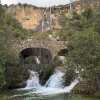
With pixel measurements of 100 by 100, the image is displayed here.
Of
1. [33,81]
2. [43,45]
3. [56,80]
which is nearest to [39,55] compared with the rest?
[43,45]

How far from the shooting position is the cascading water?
39.9m

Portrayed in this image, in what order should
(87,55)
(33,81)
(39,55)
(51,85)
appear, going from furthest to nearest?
(39,55) → (33,81) → (51,85) → (87,55)

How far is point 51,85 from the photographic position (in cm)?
4372

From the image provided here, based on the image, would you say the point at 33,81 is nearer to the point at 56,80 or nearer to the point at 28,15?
the point at 56,80

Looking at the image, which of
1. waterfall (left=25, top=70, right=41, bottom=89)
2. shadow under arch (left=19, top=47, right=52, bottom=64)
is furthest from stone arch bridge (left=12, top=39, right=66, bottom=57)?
waterfall (left=25, top=70, right=41, bottom=89)

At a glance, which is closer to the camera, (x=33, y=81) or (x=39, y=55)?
(x=33, y=81)

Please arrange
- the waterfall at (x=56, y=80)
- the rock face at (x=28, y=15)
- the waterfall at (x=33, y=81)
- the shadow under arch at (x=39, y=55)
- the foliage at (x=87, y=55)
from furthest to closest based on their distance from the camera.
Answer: the rock face at (x=28, y=15), the shadow under arch at (x=39, y=55), the waterfall at (x=33, y=81), the waterfall at (x=56, y=80), the foliage at (x=87, y=55)

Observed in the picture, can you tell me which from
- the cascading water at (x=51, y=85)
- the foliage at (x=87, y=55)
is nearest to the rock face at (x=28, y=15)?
the cascading water at (x=51, y=85)

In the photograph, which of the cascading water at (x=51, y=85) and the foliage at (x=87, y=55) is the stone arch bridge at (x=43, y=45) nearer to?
the cascading water at (x=51, y=85)

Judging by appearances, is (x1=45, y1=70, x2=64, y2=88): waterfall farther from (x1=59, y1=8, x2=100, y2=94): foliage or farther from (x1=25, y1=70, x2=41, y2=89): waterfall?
(x1=59, y1=8, x2=100, y2=94): foliage

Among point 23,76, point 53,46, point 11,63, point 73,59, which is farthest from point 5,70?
point 53,46

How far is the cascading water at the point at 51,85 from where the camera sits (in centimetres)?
3988

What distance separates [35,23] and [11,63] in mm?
53372

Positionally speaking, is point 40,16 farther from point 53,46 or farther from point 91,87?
point 91,87
